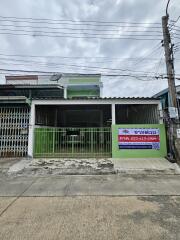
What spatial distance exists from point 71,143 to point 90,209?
5810 millimetres

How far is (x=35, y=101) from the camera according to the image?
8.96 metres

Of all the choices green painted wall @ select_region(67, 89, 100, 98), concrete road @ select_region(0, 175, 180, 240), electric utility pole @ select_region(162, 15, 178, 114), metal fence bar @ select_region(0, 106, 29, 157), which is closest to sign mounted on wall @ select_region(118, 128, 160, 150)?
electric utility pole @ select_region(162, 15, 178, 114)

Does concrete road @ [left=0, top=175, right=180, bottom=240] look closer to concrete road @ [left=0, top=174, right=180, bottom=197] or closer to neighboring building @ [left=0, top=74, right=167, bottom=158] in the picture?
concrete road @ [left=0, top=174, right=180, bottom=197]

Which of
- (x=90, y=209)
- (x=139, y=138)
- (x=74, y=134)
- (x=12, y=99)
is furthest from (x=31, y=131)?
(x=90, y=209)

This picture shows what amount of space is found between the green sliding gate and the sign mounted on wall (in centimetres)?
70

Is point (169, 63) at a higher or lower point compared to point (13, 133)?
higher

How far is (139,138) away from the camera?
8.58m

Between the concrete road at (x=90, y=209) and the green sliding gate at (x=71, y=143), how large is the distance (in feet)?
10.1

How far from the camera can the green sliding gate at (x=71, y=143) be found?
8.84 m

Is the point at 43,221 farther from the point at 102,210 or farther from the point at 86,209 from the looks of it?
the point at 102,210

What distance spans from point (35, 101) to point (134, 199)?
6716 mm

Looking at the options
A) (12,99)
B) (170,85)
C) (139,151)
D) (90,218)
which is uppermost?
(170,85)

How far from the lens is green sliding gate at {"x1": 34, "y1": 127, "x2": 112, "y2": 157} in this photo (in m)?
8.84

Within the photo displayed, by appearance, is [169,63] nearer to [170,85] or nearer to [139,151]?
[170,85]
